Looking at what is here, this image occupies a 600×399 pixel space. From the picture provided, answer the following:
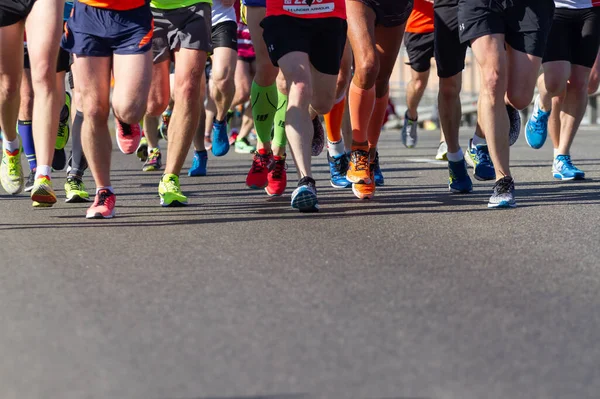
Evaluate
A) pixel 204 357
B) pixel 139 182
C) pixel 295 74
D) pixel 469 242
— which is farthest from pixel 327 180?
pixel 204 357

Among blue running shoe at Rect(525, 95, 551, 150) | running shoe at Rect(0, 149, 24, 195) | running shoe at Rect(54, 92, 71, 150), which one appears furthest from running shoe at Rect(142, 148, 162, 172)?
blue running shoe at Rect(525, 95, 551, 150)

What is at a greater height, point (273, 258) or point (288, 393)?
point (288, 393)

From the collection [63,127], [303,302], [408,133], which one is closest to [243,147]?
[408,133]

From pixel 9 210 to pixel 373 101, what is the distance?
2.61 meters

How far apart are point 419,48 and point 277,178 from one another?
3.12 m

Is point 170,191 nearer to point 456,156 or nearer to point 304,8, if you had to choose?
point 304,8

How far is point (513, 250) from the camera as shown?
6.14 m

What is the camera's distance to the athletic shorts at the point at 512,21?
7805mm

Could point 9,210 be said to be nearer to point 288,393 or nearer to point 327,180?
point 327,180

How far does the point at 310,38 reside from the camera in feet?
25.7

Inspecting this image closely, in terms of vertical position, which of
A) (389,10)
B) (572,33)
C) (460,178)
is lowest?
(460,178)

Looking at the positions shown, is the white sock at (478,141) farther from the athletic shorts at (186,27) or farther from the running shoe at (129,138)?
the running shoe at (129,138)

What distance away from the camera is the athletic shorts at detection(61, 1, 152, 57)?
7.39m

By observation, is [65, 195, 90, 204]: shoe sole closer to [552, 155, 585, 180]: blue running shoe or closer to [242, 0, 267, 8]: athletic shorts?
[242, 0, 267, 8]: athletic shorts
